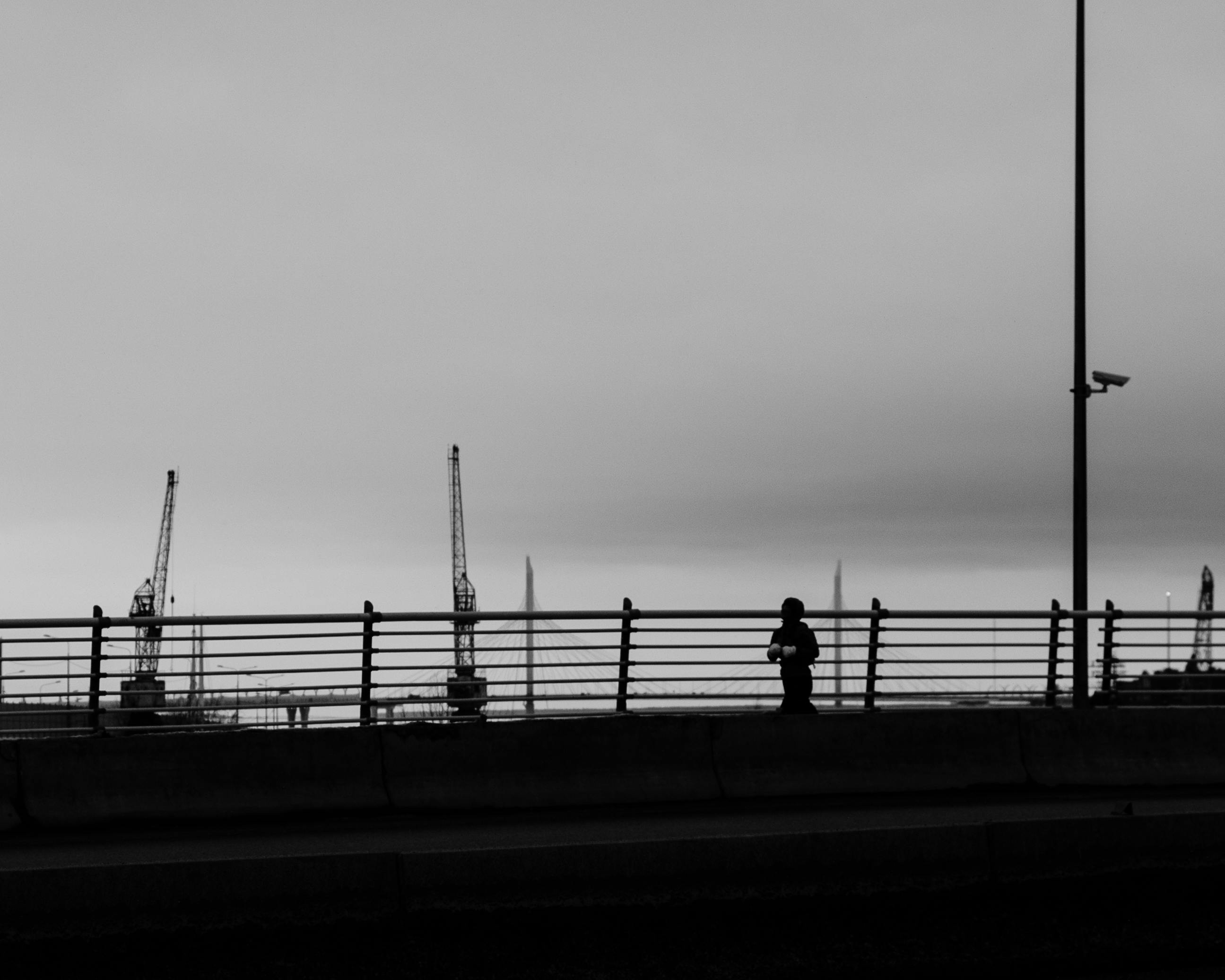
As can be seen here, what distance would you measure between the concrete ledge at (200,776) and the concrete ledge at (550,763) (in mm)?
302

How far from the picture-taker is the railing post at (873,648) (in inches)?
652

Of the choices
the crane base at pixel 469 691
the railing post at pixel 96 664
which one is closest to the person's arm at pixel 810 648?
the crane base at pixel 469 691

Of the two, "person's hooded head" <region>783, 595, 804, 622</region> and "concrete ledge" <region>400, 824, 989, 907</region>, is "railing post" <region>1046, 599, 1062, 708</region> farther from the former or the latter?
"concrete ledge" <region>400, 824, 989, 907</region>

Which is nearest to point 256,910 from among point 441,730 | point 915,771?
point 441,730

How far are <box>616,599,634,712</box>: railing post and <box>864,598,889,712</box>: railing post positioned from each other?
234cm

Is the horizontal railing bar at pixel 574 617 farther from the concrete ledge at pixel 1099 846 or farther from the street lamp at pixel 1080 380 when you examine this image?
the concrete ledge at pixel 1099 846

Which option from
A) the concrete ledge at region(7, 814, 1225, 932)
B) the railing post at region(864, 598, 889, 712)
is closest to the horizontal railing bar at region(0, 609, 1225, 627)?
the railing post at region(864, 598, 889, 712)

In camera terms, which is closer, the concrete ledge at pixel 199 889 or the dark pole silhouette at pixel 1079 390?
the concrete ledge at pixel 199 889

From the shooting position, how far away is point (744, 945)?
7695 mm

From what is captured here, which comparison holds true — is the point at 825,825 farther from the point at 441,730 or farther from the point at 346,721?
the point at 346,721

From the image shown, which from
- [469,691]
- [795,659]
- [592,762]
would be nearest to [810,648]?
[795,659]

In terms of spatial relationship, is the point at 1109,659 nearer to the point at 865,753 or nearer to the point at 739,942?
the point at 865,753

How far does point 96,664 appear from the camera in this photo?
47.7 feet

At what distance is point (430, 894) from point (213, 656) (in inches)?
318
